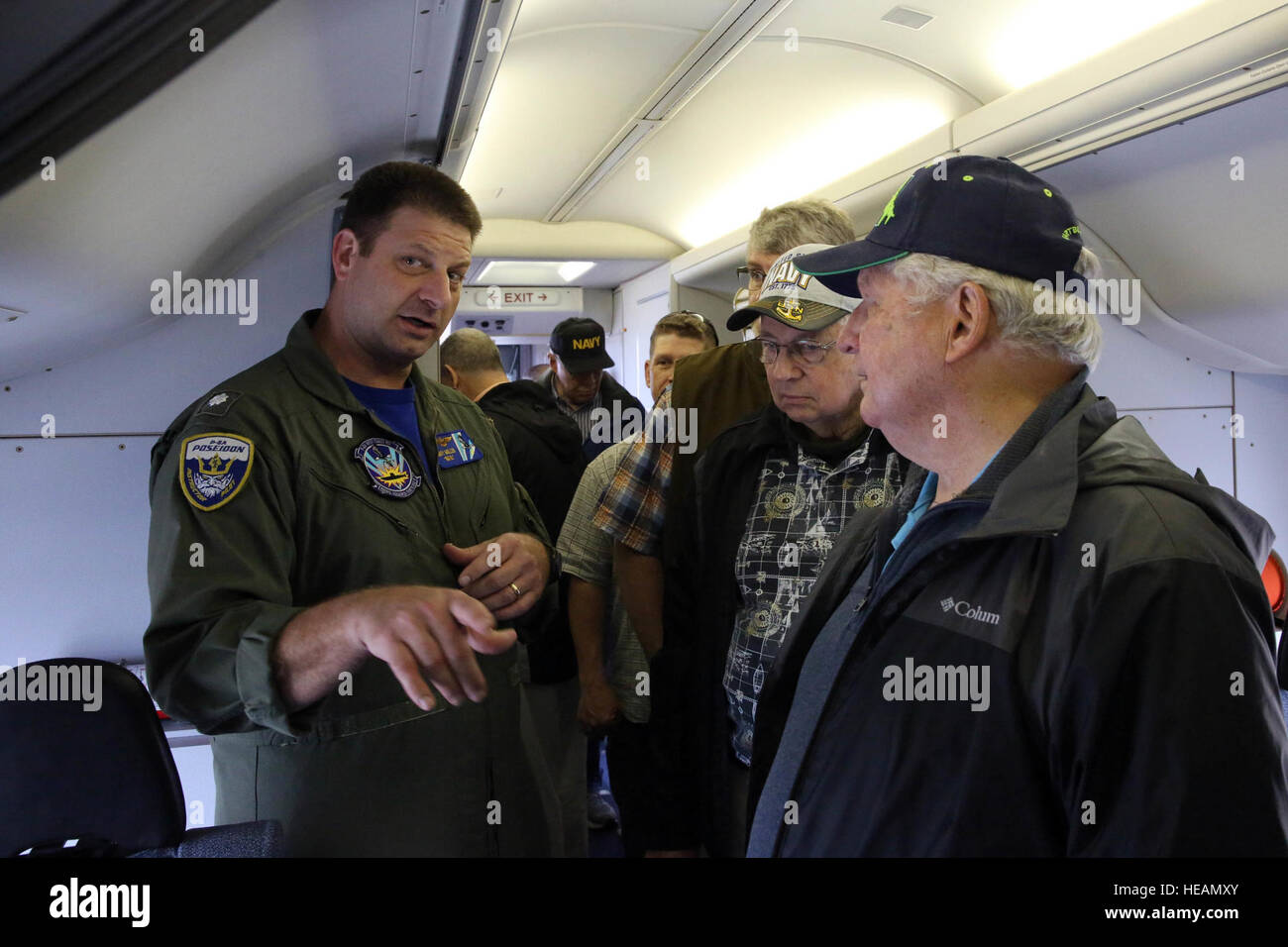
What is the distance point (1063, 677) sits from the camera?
0.92 meters

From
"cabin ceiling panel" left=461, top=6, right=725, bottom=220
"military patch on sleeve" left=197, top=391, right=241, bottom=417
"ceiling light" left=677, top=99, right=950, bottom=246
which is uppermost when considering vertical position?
"cabin ceiling panel" left=461, top=6, right=725, bottom=220

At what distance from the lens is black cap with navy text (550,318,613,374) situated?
3.96 metres

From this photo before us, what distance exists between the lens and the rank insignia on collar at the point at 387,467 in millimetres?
1588

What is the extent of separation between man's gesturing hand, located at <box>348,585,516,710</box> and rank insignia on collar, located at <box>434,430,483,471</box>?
635mm

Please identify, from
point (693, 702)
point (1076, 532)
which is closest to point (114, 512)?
point (693, 702)

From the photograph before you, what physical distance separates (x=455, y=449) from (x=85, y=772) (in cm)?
87

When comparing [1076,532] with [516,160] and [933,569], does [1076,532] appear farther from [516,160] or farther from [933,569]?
[516,160]

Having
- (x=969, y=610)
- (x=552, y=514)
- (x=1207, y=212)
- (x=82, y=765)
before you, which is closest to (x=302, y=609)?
(x=82, y=765)

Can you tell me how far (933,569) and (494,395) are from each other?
248 centimetres

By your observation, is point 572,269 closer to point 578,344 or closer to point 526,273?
point 526,273

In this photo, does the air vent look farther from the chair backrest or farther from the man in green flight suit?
the chair backrest

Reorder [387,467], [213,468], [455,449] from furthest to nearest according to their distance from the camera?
[455,449] < [387,467] < [213,468]

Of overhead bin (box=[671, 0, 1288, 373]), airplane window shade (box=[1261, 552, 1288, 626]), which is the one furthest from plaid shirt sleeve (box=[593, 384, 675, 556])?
airplane window shade (box=[1261, 552, 1288, 626])

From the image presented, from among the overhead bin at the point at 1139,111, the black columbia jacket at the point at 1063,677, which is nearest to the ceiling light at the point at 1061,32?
the overhead bin at the point at 1139,111
